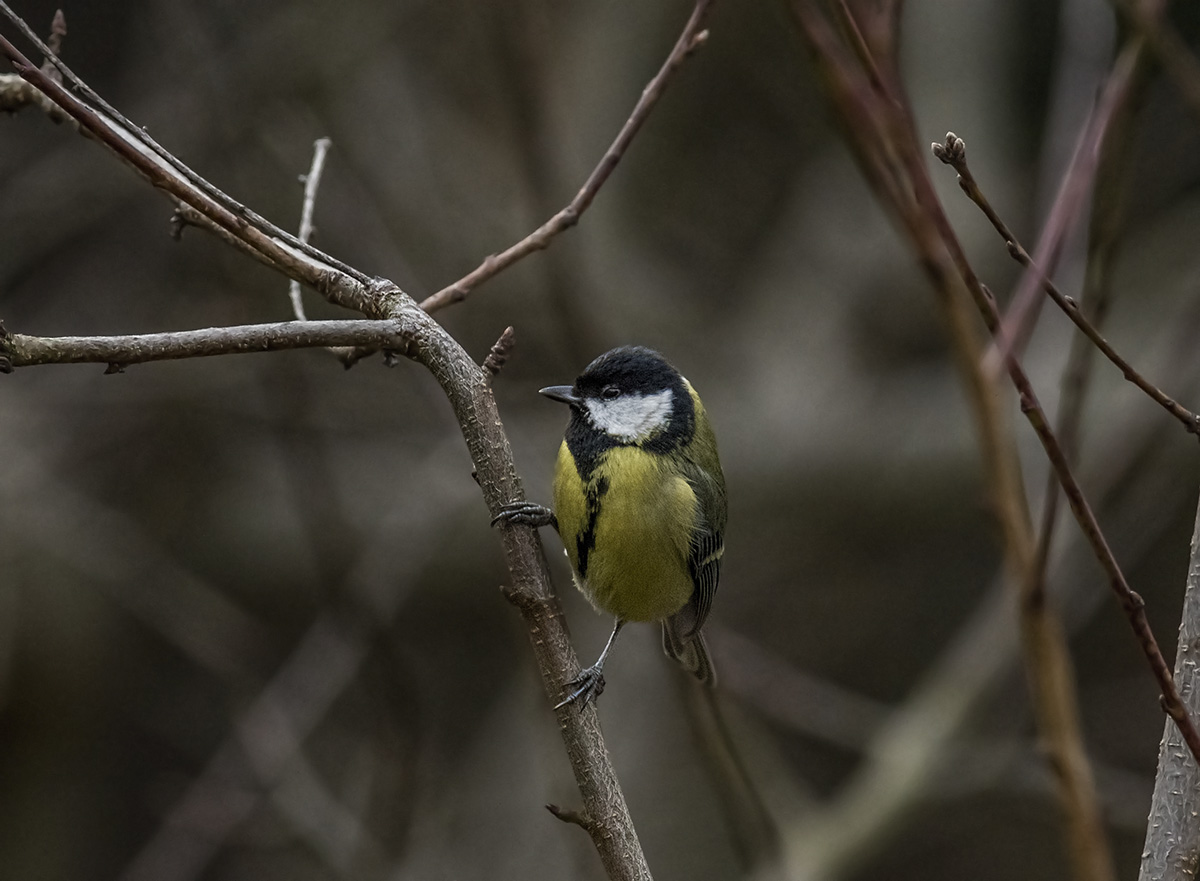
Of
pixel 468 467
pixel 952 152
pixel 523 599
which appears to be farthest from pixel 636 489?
pixel 468 467

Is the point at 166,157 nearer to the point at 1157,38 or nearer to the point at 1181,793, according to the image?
the point at 1157,38

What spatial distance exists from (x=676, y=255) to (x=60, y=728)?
157 inches

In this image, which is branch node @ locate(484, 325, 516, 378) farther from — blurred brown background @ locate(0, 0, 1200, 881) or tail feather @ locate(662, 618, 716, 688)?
blurred brown background @ locate(0, 0, 1200, 881)

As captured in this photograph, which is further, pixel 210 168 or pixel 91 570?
pixel 210 168

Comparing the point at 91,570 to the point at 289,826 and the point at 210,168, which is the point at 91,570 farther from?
the point at 210,168

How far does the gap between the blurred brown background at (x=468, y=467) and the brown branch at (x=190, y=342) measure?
215cm

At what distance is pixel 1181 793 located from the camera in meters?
1.54

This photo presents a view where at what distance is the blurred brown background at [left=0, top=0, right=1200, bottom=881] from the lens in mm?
4316

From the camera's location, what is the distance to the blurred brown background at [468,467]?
4316 millimetres

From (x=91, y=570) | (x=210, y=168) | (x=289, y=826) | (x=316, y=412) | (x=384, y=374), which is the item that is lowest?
(x=289, y=826)

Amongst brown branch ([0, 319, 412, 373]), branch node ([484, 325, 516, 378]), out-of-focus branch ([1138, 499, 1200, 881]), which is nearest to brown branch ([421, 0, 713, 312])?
branch node ([484, 325, 516, 378])

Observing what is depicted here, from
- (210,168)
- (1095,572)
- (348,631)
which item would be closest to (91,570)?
(348,631)

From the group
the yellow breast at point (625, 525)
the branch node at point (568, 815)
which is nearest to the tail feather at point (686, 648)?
the yellow breast at point (625, 525)

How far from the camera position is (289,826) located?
13.4ft
